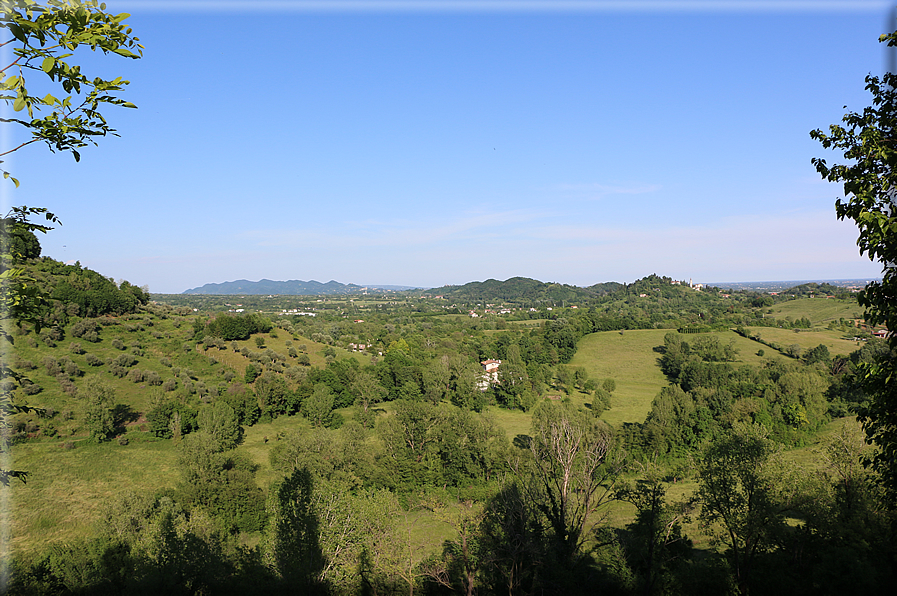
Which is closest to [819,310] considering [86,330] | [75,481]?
→ [75,481]

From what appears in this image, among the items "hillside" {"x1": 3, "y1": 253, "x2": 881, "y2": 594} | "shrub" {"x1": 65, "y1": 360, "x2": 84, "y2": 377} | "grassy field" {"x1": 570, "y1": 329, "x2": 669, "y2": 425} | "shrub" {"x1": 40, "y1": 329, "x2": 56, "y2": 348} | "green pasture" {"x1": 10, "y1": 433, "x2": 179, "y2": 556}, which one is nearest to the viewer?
"hillside" {"x1": 3, "y1": 253, "x2": 881, "y2": 594}

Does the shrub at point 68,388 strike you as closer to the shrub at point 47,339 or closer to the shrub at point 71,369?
the shrub at point 71,369

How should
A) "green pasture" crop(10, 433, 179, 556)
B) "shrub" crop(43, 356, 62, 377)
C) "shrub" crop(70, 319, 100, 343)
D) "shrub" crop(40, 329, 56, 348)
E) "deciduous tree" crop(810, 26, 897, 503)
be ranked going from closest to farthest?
"deciduous tree" crop(810, 26, 897, 503)
"green pasture" crop(10, 433, 179, 556)
"shrub" crop(43, 356, 62, 377)
"shrub" crop(40, 329, 56, 348)
"shrub" crop(70, 319, 100, 343)

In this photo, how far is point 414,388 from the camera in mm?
70312

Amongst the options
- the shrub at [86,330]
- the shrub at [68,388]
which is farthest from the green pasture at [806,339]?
the shrub at [86,330]

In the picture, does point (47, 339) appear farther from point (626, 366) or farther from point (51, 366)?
point (626, 366)

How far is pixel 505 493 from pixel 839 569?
48.3 ft

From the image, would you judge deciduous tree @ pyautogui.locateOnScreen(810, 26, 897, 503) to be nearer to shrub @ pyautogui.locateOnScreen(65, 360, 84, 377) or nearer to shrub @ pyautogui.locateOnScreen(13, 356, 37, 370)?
shrub @ pyautogui.locateOnScreen(13, 356, 37, 370)

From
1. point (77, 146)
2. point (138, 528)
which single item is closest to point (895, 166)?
point (77, 146)

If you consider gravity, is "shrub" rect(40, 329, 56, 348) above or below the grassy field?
above

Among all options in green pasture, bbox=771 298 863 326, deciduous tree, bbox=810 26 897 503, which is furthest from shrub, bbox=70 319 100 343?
green pasture, bbox=771 298 863 326

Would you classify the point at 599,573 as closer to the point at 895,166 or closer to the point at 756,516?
the point at 756,516

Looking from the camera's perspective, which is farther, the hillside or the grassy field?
the grassy field

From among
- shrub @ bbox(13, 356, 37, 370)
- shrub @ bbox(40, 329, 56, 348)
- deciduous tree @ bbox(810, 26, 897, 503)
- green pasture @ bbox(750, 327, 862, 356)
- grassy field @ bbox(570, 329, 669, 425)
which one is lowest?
grassy field @ bbox(570, 329, 669, 425)
